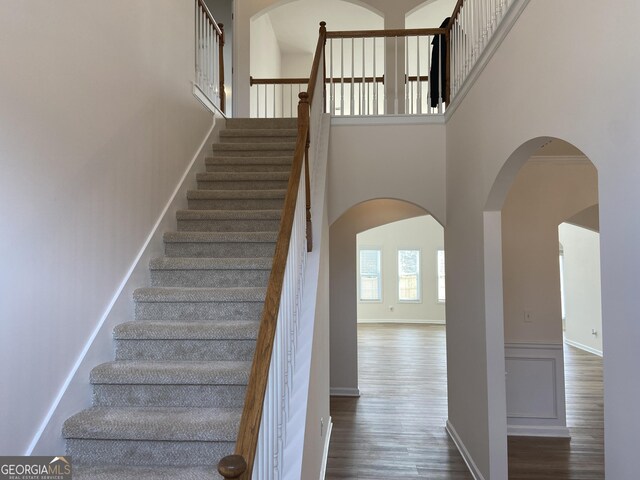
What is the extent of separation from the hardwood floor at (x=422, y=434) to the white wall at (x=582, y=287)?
134cm

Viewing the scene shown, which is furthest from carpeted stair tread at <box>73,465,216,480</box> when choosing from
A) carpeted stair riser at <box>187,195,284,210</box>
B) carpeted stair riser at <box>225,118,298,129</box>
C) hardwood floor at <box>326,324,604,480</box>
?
carpeted stair riser at <box>225,118,298,129</box>

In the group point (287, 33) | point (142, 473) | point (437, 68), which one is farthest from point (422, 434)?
point (287, 33)

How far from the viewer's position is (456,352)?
422 centimetres

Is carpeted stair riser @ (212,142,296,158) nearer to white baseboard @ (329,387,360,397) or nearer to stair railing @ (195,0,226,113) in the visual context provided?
stair railing @ (195,0,226,113)

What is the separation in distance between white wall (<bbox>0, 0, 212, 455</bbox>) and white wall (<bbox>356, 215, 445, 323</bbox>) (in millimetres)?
9744

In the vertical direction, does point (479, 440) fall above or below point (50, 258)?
below

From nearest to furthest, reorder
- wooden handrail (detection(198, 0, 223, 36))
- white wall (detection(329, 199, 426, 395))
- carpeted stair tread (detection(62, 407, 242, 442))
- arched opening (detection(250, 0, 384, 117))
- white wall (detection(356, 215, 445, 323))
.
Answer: carpeted stair tread (detection(62, 407, 242, 442)), wooden handrail (detection(198, 0, 223, 36)), white wall (detection(329, 199, 426, 395)), arched opening (detection(250, 0, 384, 117)), white wall (detection(356, 215, 445, 323))

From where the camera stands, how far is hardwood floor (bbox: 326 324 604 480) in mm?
3748

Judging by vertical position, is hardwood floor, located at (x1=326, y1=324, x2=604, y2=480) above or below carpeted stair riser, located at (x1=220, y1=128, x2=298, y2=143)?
below

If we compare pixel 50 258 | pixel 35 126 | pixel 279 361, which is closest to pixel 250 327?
pixel 279 361

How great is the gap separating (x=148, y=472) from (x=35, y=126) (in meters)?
1.70

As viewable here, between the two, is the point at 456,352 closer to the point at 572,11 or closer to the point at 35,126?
the point at 572,11

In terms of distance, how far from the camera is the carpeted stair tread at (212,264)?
3.18 meters

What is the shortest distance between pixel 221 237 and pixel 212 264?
0.29 m
